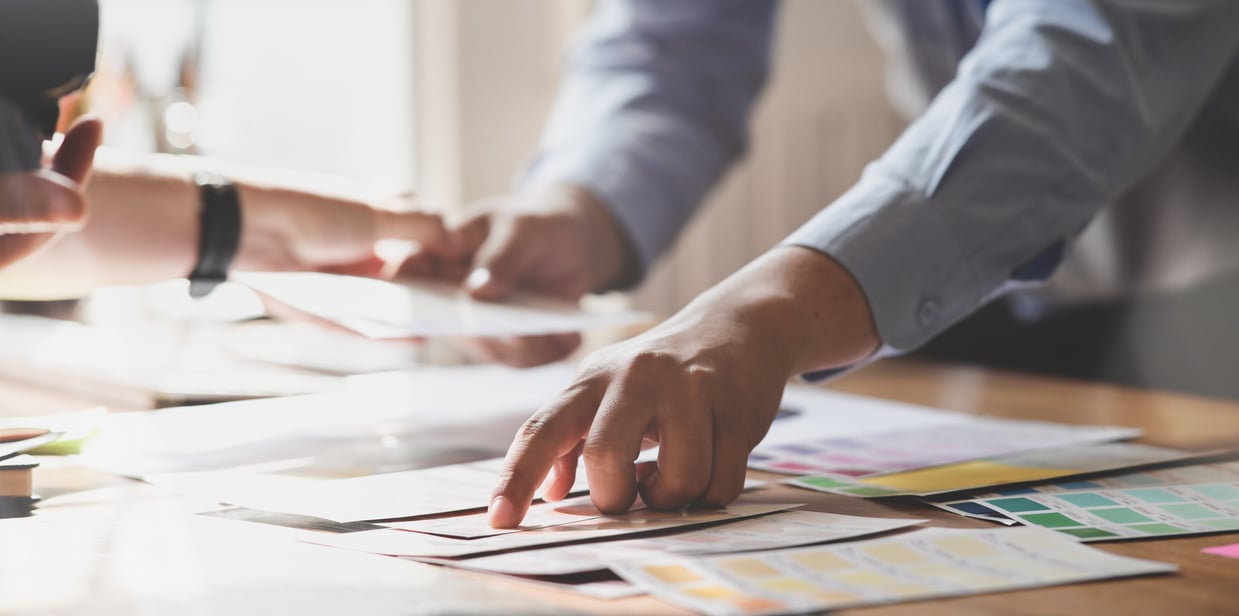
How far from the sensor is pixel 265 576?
0.45 metres

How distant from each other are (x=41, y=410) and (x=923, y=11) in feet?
3.32

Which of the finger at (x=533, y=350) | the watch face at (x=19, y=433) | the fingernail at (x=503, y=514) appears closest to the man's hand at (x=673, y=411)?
the fingernail at (x=503, y=514)

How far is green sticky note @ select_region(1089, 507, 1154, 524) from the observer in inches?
20.6

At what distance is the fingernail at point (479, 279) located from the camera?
103 cm

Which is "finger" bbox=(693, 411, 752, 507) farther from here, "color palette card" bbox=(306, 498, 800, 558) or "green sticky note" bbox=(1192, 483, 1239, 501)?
"green sticky note" bbox=(1192, 483, 1239, 501)

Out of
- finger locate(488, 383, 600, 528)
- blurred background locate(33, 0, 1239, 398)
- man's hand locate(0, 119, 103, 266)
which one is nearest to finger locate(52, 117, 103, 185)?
man's hand locate(0, 119, 103, 266)

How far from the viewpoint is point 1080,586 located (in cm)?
43

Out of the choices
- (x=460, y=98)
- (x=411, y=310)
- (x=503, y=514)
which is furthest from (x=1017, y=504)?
(x=460, y=98)

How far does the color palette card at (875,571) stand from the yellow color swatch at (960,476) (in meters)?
0.10

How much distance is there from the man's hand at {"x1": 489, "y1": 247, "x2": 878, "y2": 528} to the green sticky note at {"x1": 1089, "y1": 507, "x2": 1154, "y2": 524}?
6.4 inches

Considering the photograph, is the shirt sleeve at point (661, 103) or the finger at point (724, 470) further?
the shirt sleeve at point (661, 103)

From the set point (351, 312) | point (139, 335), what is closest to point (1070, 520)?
point (351, 312)

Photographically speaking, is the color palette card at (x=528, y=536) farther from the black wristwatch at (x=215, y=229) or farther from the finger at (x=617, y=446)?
the black wristwatch at (x=215, y=229)

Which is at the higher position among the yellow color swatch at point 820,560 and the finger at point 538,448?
the finger at point 538,448
